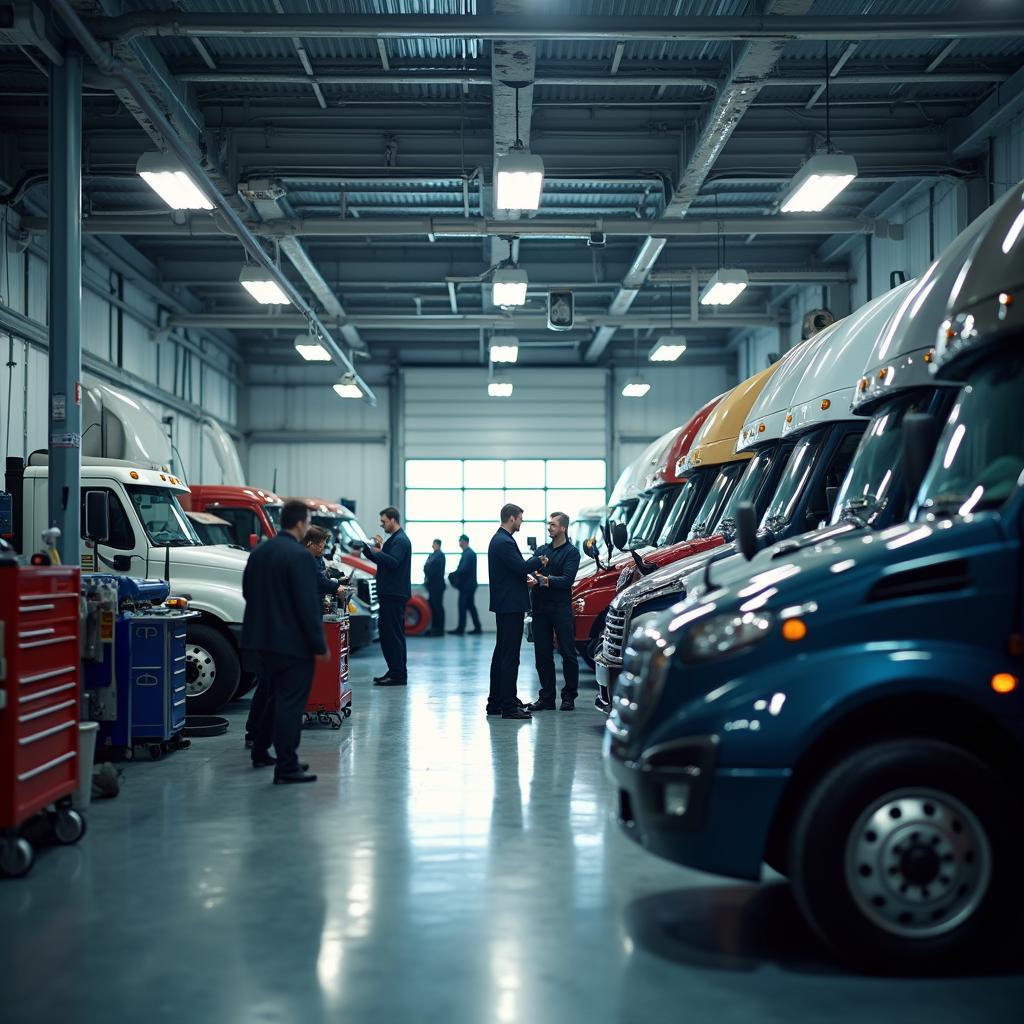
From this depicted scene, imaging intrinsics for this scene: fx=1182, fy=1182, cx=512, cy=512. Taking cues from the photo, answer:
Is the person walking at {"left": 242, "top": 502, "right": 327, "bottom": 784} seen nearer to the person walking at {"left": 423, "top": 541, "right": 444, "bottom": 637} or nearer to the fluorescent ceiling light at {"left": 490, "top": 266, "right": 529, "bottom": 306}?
the fluorescent ceiling light at {"left": 490, "top": 266, "right": 529, "bottom": 306}

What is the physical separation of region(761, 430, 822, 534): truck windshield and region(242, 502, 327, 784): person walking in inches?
137

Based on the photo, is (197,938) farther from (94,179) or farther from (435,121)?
Answer: (94,179)

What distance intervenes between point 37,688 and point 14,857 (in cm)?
80

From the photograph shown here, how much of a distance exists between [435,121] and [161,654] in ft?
27.4

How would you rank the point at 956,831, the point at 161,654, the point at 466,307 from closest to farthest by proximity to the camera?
the point at 956,831, the point at 161,654, the point at 466,307

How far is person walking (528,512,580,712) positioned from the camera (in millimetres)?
11828

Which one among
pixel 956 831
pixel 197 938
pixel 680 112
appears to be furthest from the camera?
pixel 680 112

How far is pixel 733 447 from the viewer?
12.1m

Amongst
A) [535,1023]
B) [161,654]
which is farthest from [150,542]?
[535,1023]

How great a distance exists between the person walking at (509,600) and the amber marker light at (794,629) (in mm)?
7015

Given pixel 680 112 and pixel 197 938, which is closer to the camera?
pixel 197 938

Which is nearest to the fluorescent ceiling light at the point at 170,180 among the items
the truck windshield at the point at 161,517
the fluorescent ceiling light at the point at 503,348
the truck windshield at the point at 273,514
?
the truck windshield at the point at 161,517

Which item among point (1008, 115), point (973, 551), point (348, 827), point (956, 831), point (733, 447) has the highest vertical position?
point (1008, 115)

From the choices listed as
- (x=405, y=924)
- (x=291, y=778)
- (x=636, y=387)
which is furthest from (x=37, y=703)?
(x=636, y=387)
